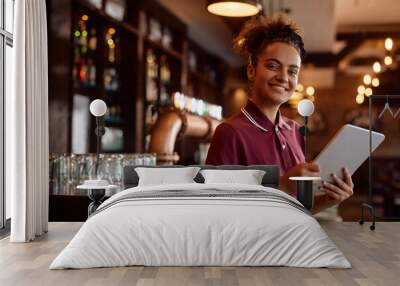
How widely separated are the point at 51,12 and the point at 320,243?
3644 mm

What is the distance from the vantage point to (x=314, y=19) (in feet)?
32.8

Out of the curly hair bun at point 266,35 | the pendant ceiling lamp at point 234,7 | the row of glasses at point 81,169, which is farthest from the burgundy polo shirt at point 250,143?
the pendant ceiling lamp at point 234,7

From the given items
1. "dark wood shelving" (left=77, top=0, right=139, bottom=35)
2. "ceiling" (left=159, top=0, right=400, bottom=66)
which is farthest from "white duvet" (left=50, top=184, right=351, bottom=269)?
"ceiling" (left=159, top=0, right=400, bottom=66)

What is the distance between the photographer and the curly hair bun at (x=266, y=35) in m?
5.32

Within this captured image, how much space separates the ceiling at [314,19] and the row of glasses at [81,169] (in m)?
2.43

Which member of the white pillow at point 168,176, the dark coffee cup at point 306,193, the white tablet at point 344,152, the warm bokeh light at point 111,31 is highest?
the warm bokeh light at point 111,31

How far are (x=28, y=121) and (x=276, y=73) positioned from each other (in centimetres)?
209

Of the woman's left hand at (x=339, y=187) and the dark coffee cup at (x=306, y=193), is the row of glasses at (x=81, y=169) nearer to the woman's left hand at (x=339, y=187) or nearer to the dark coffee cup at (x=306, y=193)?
the dark coffee cup at (x=306, y=193)

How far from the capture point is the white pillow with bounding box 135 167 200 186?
5.05 meters

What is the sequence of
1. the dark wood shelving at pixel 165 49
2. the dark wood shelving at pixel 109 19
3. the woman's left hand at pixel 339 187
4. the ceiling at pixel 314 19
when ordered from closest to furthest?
the woman's left hand at pixel 339 187
the dark wood shelving at pixel 109 19
the dark wood shelving at pixel 165 49
the ceiling at pixel 314 19

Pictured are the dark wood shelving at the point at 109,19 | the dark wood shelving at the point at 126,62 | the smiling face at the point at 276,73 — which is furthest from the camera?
the dark wood shelving at the point at 109,19

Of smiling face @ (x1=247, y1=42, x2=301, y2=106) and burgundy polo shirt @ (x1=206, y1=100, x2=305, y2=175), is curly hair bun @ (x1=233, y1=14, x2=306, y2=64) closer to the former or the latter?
smiling face @ (x1=247, y1=42, x2=301, y2=106)

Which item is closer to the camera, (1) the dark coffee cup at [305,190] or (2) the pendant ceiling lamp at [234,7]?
(1) the dark coffee cup at [305,190]

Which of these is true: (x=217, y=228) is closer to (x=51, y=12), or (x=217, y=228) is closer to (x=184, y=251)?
(x=184, y=251)
